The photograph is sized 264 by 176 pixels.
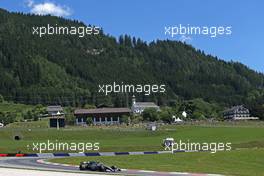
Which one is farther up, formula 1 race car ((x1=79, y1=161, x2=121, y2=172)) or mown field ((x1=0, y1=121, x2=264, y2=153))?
mown field ((x1=0, y1=121, x2=264, y2=153))

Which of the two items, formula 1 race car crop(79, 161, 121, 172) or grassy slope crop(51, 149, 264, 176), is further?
grassy slope crop(51, 149, 264, 176)

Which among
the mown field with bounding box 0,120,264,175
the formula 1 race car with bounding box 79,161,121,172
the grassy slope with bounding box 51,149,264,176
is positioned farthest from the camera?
the mown field with bounding box 0,120,264,175

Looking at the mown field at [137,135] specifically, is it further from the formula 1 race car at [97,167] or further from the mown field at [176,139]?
the formula 1 race car at [97,167]

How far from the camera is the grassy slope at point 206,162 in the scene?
194 feet

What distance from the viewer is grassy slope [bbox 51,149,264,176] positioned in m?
59.1

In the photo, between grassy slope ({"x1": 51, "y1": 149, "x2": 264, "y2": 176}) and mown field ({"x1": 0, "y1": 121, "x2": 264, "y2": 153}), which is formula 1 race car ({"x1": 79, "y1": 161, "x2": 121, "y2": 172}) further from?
mown field ({"x1": 0, "y1": 121, "x2": 264, "y2": 153})

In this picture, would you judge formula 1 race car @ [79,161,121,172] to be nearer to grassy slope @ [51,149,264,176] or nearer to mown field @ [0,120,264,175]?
grassy slope @ [51,149,264,176]

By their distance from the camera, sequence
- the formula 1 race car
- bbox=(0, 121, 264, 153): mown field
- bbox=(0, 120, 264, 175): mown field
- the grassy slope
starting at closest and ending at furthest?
1. the formula 1 race car
2. the grassy slope
3. bbox=(0, 120, 264, 175): mown field
4. bbox=(0, 121, 264, 153): mown field

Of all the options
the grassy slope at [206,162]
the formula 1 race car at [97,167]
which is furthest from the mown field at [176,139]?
the formula 1 race car at [97,167]

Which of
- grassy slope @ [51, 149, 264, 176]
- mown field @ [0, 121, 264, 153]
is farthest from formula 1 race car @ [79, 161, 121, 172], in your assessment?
mown field @ [0, 121, 264, 153]

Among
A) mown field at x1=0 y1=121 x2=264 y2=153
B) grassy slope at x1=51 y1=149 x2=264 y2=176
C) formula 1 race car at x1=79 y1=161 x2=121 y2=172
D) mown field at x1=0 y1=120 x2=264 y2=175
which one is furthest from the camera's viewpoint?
mown field at x1=0 y1=121 x2=264 y2=153

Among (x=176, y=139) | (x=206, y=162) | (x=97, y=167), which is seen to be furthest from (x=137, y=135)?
(x=97, y=167)

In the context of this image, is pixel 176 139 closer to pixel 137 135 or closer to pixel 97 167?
pixel 137 135

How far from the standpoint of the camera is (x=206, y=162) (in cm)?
6812
